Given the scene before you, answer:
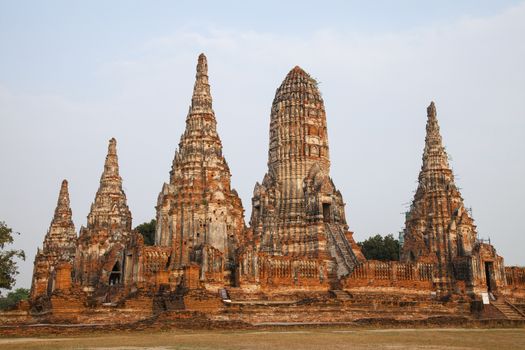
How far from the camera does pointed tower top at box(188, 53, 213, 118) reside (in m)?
46.2

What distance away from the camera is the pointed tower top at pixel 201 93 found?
46.2 metres

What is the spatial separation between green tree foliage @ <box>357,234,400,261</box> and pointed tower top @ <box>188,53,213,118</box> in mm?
38874

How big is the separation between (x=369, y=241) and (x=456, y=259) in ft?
98.8

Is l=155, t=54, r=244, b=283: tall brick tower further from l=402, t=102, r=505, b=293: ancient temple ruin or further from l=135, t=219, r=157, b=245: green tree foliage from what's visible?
l=135, t=219, r=157, b=245: green tree foliage

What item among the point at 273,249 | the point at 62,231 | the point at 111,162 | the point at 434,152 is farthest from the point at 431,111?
the point at 62,231

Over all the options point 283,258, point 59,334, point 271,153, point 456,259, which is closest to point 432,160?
point 456,259

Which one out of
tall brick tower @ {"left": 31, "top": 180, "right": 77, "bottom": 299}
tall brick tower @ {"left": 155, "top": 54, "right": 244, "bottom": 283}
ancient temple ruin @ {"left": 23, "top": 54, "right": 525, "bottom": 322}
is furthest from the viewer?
tall brick tower @ {"left": 31, "top": 180, "right": 77, "bottom": 299}

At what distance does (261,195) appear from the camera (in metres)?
52.0

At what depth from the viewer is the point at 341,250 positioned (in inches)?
1885

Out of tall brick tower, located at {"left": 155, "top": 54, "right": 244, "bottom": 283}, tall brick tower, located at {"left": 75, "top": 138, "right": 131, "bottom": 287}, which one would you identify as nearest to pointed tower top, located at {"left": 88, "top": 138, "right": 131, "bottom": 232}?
tall brick tower, located at {"left": 75, "top": 138, "right": 131, "bottom": 287}

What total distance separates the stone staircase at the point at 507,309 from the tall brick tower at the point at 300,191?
400 inches

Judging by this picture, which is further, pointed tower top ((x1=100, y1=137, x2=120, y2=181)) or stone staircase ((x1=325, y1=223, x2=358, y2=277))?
pointed tower top ((x1=100, y1=137, x2=120, y2=181))

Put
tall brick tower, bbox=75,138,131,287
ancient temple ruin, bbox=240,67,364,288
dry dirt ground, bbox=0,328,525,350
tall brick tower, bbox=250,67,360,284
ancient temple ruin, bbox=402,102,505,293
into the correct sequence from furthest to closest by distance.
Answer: tall brick tower, bbox=75,138,131,287 < ancient temple ruin, bbox=402,102,505,293 < tall brick tower, bbox=250,67,360,284 < ancient temple ruin, bbox=240,67,364,288 < dry dirt ground, bbox=0,328,525,350

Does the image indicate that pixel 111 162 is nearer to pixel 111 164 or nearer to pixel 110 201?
pixel 111 164
